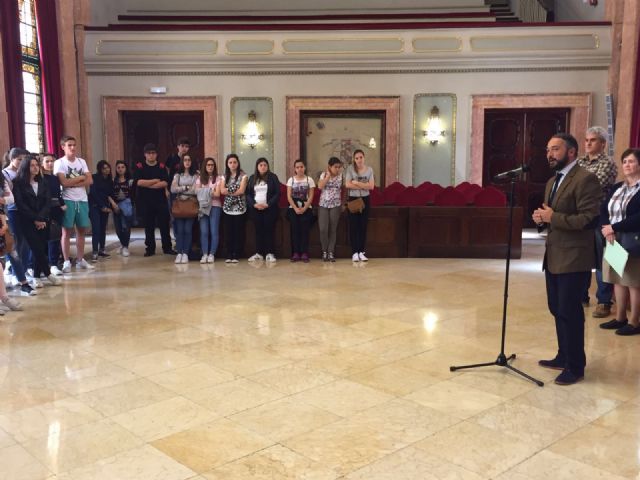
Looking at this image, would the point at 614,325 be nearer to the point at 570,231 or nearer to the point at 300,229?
the point at 570,231

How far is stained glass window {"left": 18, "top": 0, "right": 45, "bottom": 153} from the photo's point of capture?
32.2 ft

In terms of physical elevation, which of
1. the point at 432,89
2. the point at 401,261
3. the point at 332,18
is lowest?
the point at 401,261

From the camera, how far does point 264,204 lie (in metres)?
7.71

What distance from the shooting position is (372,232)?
8195 millimetres

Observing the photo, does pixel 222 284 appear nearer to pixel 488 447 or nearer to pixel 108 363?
pixel 108 363

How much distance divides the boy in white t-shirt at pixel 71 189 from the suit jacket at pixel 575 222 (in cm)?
539

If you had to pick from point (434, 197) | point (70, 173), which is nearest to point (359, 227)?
point (434, 197)

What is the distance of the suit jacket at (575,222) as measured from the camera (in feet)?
10.8

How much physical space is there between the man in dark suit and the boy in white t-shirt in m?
5.36

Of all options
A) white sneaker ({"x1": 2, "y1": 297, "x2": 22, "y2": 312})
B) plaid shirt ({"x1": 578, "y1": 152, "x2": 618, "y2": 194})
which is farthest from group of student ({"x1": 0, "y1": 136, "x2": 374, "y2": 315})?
plaid shirt ({"x1": 578, "y1": 152, "x2": 618, "y2": 194})

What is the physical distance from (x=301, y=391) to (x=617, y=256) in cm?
215

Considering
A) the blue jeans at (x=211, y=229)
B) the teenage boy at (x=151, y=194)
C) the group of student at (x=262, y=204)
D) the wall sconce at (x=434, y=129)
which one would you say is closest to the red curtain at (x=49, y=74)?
the teenage boy at (x=151, y=194)

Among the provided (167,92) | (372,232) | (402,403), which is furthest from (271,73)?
(402,403)

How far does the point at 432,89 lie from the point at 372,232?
4175 mm
